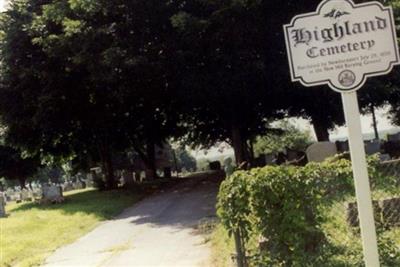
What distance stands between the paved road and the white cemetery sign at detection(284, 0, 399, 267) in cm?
519

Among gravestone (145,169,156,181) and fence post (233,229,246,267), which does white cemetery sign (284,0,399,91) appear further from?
gravestone (145,169,156,181)

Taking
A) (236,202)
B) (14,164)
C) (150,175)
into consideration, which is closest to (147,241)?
(236,202)

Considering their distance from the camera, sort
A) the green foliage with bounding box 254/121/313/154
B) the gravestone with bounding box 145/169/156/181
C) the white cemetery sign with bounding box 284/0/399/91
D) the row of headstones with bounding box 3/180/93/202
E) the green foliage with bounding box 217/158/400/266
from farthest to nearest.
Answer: the green foliage with bounding box 254/121/313/154 → the row of headstones with bounding box 3/180/93/202 → the gravestone with bounding box 145/169/156/181 → the green foliage with bounding box 217/158/400/266 → the white cemetery sign with bounding box 284/0/399/91

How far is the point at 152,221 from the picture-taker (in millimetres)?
16141

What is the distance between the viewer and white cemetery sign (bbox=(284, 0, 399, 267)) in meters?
4.43

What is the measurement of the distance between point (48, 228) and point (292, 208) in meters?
11.9

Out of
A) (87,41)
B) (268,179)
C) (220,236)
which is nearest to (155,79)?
(87,41)

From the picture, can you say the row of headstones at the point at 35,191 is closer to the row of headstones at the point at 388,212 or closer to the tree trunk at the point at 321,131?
the tree trunk at the point at 321,131

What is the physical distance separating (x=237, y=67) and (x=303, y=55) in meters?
17.5

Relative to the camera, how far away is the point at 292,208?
6398 millimetres

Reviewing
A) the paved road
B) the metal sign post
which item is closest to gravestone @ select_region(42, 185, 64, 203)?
the paved road

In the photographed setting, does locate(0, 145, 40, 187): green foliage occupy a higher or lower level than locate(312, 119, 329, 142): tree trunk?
higher

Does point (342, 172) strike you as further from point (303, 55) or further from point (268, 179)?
point (303, 55)

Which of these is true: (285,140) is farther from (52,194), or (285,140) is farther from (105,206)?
(105,206)
